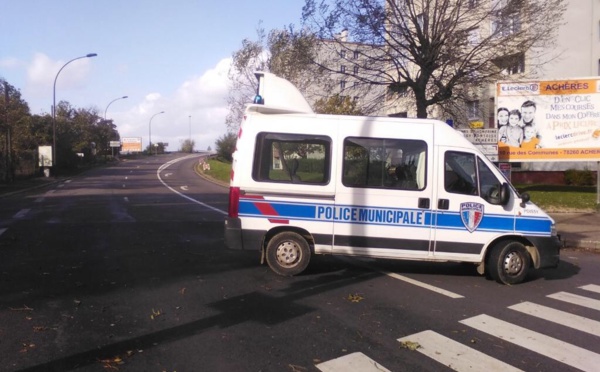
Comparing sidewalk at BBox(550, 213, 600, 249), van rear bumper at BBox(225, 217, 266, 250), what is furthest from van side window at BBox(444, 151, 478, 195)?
sidewalk at BBox(550, 213, 600, 249)

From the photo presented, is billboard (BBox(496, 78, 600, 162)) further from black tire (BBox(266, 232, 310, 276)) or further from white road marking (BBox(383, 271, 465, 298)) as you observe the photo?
black tire (BBox(266, 232, 310, 276))

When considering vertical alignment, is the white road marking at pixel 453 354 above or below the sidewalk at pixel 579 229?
below

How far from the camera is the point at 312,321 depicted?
19.8ft

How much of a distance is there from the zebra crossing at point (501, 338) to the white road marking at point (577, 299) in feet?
1.98

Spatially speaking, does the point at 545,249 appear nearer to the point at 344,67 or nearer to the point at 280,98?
the point at 280,98

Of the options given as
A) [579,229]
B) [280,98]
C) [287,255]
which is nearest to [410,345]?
[287,255]

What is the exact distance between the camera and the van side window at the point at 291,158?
8.23 m

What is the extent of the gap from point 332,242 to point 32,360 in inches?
177

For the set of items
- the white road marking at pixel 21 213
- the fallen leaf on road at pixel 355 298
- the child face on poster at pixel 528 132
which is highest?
the child face on poster at pixel 528 132

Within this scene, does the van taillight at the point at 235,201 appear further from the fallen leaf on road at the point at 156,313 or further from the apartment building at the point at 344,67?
the apartment building at the point at 344,67

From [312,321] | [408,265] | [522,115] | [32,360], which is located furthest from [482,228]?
[522,115]

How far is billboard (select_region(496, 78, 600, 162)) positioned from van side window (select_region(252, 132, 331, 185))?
1381 cm

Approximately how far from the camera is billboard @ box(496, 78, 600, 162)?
19844 mm

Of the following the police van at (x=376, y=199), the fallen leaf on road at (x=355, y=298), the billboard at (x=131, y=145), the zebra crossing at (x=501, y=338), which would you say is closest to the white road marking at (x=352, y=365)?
the zebra crossing at (x=501, y=338)
